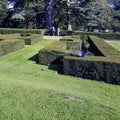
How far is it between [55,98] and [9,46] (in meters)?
8.79

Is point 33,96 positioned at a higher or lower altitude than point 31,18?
lower

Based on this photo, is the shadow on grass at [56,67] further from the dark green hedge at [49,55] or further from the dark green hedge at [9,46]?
the dark green hedge at [9,46]

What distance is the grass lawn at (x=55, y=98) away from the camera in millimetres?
4957

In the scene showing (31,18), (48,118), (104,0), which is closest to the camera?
(48,118)

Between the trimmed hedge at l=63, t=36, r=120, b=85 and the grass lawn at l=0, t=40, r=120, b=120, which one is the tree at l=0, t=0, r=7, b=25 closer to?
the grass lawn at l=0, t=40, r=120, b=120

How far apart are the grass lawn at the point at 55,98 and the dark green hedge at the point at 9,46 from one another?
14.3 ft

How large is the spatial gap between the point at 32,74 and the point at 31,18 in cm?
3632

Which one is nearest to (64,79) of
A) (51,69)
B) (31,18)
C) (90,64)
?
(90,64)

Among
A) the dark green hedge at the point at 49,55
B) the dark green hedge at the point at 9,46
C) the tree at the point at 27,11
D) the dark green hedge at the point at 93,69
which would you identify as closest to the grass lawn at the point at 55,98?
the dark green hedge at the point at 93,69

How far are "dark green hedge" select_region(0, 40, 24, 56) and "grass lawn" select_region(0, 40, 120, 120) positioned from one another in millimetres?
4352

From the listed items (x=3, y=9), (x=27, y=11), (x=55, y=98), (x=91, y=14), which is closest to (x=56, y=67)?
(x=55, y=98)

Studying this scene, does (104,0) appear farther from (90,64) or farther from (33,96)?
(33,96)

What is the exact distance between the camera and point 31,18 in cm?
4331

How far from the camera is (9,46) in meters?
13.7
